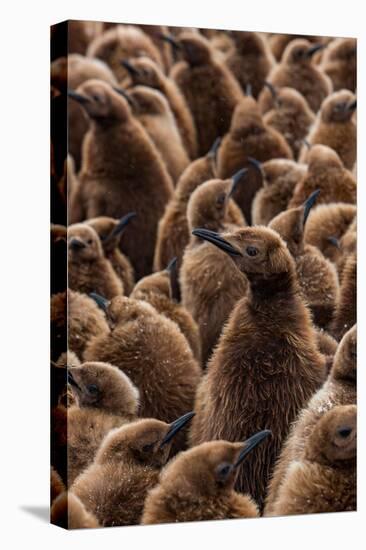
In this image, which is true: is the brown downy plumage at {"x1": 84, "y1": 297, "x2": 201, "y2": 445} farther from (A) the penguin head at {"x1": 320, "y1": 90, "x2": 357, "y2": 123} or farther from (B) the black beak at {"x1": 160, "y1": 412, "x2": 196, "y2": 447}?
(A) the penguin head at {"x1": 320, "y1": 90, "x2": 357, "y2": 123}

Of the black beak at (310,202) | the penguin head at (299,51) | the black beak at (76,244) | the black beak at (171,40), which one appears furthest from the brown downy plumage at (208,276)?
the penguin head at (299,51)

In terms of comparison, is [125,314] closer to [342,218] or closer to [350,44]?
[342,218]

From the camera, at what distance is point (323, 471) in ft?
16.3

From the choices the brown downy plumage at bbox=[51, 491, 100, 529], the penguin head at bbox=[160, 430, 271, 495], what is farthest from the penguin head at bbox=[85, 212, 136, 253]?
the brown downy plumage at bbox=[51, 491, 100, 529]

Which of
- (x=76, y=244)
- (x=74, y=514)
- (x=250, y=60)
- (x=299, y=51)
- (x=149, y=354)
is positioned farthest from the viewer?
(x=299, y=51)

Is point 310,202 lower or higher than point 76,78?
lower

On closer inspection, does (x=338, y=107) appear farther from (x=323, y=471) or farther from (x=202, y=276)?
(x=323, y=471)

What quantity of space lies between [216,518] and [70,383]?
2.47 feet

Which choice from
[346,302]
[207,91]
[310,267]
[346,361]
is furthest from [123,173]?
[346,361]

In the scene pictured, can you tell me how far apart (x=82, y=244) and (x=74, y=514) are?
3.28ft

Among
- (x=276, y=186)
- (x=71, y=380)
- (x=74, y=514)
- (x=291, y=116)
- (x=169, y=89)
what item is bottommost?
(x=74, y=514)

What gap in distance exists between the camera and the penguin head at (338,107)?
5.38m

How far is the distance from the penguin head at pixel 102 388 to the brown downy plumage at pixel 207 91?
990 millimetres

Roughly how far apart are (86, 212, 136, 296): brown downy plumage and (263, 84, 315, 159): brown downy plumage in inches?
30.2
